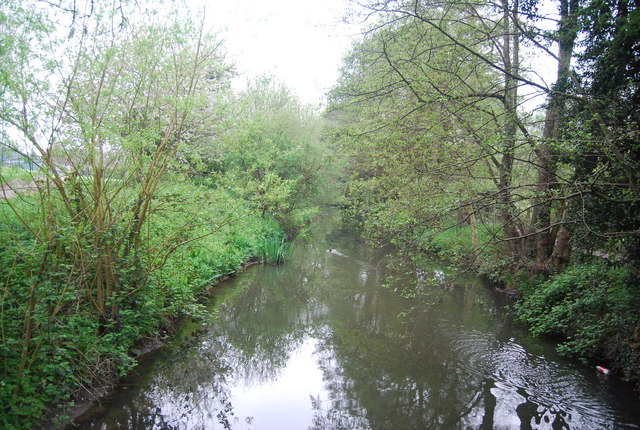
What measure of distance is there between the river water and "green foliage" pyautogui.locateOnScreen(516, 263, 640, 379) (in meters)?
0.35

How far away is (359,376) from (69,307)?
406cm

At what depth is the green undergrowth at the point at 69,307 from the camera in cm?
368

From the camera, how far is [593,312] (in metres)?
6.84

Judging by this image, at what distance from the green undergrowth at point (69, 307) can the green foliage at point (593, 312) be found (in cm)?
576

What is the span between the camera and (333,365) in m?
6.72

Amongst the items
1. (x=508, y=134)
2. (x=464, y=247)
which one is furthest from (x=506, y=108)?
(x=464, y=247)

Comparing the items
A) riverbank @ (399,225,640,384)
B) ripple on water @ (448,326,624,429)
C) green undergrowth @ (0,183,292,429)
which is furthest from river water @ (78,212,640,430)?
green undergrowth @ (0,183,292,429)

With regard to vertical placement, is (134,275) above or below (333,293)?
above

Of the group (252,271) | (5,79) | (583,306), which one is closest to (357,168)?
(252,271)

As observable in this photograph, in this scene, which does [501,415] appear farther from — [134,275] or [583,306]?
[134,275]

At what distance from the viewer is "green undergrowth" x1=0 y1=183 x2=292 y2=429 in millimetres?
3680

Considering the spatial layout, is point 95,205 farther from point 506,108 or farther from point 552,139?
point 506,108

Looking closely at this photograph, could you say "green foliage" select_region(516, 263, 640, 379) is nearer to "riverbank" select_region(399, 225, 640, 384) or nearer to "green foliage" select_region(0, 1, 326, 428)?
"riverbank" select_region(399, 225, 640, 384)

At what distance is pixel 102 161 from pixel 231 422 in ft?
11.6
